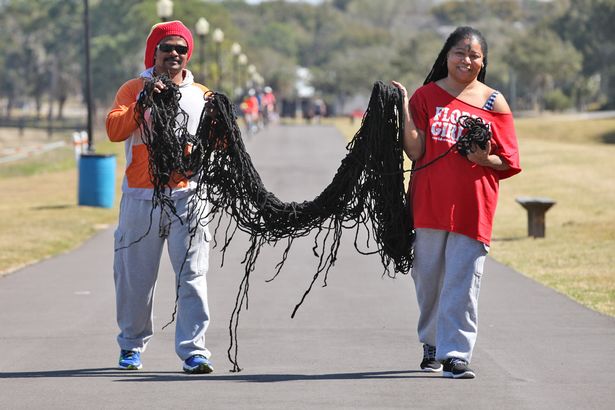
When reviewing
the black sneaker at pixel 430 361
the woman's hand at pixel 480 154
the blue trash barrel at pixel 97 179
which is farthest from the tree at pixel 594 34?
the woman's hand at pixel 480 154

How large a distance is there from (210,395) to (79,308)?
4.00m

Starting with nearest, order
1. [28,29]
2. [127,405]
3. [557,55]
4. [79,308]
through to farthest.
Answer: [127,405], [79,308], [557,55], [28,29]

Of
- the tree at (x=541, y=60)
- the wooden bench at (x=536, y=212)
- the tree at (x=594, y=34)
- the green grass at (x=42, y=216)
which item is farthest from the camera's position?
the tree at (x=541, y=60)

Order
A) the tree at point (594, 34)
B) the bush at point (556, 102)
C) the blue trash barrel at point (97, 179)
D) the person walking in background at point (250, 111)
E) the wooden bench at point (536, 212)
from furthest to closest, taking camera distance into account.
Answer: the bush at point (556, 102), the tree at point (594, 34), the person walking in background at point (250, 111), the blue trash barrel at point (97, 179), the wooden bench at point (536, 212)

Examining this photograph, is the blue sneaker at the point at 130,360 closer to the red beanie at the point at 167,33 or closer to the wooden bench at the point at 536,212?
the red beanie at the point at 167,33

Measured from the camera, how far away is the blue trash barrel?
2261 centimetres

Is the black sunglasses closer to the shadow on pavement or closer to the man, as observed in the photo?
the man

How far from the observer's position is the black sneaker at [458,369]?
302 inches

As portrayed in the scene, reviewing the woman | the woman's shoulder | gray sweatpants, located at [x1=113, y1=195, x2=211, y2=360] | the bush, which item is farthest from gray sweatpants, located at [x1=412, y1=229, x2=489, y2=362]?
the bush

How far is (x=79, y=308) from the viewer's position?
1102 centimetres

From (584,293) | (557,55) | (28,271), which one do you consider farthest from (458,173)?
(557,55)

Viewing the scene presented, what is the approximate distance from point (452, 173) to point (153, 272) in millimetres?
1735

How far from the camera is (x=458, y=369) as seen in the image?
7.66 metres

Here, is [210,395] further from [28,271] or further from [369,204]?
[28,271]
